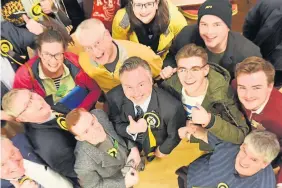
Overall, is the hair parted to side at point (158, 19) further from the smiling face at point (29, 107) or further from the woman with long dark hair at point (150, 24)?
the smiling face at point (29, 107)

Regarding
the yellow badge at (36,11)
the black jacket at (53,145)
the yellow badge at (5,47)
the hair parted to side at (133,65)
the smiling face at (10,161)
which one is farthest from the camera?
the yellow badge at (36,11)

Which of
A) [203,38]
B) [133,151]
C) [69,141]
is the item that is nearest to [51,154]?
[69,141]

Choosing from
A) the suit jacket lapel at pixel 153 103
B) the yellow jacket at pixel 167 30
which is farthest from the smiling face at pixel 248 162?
the yellow jacket at pixel 167 30

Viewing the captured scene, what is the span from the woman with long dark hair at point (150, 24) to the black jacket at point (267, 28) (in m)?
0.39

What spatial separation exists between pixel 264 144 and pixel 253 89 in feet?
0.80

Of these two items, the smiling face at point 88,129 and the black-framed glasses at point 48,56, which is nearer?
the smiling face at point 88,129

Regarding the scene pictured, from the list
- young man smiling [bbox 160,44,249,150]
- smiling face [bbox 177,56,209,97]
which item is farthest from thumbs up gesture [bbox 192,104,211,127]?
smiling face [bbox 177,56,209,97]

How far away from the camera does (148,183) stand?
91.0 inches

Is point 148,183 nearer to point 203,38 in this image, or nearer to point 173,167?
point 173,167

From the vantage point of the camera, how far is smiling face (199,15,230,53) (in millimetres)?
1925

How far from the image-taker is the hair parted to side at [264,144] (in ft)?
5.57

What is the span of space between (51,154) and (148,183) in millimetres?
663

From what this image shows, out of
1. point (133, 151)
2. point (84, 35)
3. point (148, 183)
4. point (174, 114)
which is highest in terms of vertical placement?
point (84, 35)

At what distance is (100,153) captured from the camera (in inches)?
74.0
